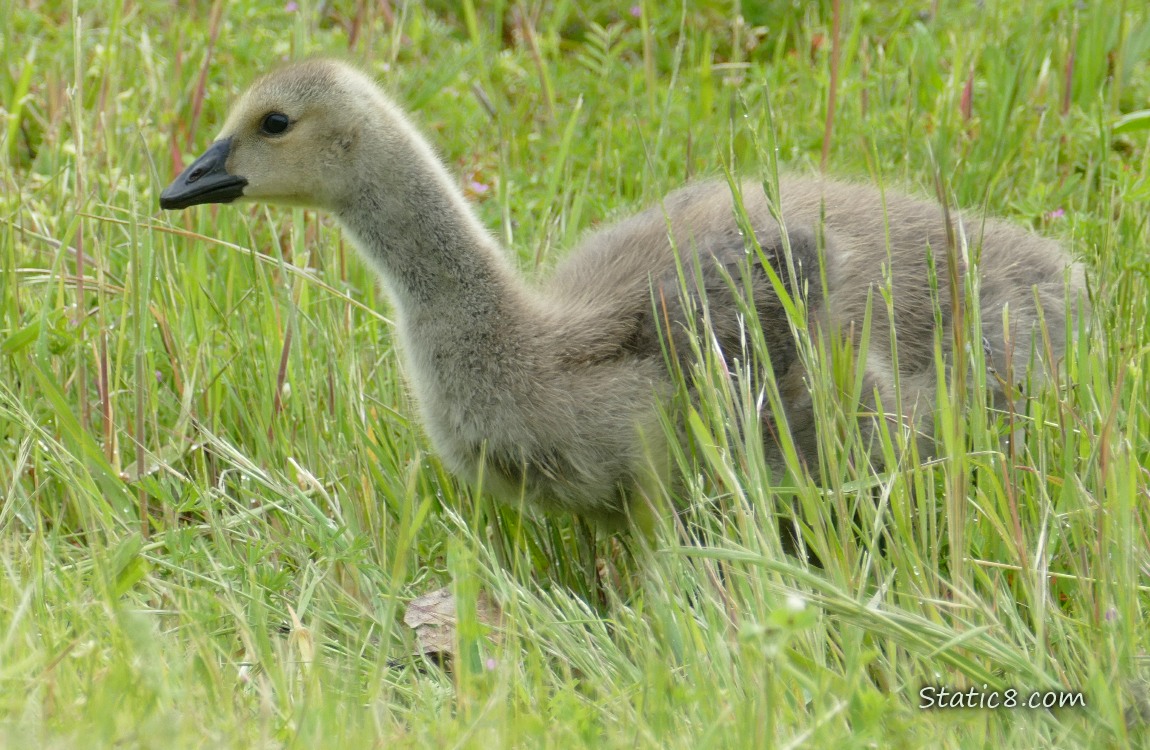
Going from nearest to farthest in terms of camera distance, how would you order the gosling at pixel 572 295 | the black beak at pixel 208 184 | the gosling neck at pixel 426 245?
the gosling at pixel 572 295, the gosling neck at pixel 426 245, the black beak at pixel 208 184

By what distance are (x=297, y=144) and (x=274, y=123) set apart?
9 cm

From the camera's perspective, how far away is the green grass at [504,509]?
230 centimetres

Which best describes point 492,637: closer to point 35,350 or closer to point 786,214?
point 786,214

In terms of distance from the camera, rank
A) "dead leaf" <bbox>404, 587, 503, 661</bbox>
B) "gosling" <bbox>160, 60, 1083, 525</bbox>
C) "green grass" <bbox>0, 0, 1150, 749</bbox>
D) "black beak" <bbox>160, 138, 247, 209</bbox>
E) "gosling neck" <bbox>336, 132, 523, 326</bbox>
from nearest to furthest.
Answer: "green grass" <bbox>0, 0, 1150, 749</bbox>
"dead leaf" <bbox>404, 587, 503, 661</bbox>
"gosling" <bbox>160, 60, 1083, 525</bbox>
"gosling neck" <bbox>336, 132, 523, 326</bbox>
"black beak" <bbox>160, 138, 247, 209</bbox>

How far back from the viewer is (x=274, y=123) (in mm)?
3453

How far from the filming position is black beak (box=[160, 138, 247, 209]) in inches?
135

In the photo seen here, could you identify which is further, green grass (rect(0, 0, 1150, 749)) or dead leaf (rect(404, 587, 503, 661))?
dead leaf (rect(404, 587, 503, 661))

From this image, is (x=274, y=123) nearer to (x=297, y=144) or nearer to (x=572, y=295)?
(x=297, y=144)

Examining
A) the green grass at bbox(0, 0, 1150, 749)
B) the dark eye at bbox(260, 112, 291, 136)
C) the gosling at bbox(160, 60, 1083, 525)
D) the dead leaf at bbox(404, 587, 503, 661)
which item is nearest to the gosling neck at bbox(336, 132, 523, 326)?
the gosling at bbox(160, 60, 1083, 525)

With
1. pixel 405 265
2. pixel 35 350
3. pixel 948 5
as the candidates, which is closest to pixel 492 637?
pixel 405 265

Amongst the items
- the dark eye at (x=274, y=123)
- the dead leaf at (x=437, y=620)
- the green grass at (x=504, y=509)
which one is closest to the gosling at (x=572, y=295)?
the dark eye at (x=274, y=123)

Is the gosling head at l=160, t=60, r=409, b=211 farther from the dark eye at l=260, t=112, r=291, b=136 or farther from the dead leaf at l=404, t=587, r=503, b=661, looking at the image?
the dead leaf at l=404, t=587, r=503, b=661

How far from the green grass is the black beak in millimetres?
123

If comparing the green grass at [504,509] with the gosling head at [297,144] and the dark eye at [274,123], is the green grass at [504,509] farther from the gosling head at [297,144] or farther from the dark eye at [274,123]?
the dark eye at [274,123]
